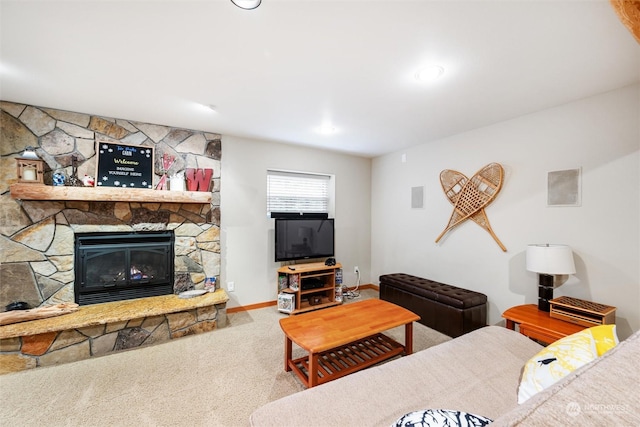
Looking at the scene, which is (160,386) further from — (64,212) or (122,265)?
(64,212)

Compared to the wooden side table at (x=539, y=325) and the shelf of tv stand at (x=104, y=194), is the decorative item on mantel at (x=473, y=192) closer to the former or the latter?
the wooden side table at (x=539, y=325)

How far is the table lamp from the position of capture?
7.12 ft

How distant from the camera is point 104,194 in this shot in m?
2.64

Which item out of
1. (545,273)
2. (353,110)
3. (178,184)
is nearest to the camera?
(545,273)

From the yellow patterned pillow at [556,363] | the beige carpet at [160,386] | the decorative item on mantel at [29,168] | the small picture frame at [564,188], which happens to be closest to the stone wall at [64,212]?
the decorative item on mantel at [29,168]

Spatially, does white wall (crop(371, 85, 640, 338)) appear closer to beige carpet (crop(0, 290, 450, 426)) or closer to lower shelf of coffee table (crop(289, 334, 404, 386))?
beige carpet (crop(0, 290, 450, 426))

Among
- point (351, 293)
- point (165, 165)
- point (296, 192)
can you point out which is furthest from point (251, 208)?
point (351, 293)

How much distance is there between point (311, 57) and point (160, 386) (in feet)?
8.75

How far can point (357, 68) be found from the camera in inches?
72.9

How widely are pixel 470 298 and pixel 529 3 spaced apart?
2510mm

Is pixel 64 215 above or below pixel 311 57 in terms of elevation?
below

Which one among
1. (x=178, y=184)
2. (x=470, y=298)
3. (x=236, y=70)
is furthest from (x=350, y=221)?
(x=236, y=70)

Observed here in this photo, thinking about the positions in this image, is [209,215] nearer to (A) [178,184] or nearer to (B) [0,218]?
(A) [178,184]

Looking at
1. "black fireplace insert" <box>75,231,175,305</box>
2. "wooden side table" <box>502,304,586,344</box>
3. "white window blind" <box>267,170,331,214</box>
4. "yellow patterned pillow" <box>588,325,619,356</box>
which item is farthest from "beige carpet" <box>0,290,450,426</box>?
"white window blind" <box>267,170,331,214</box>
